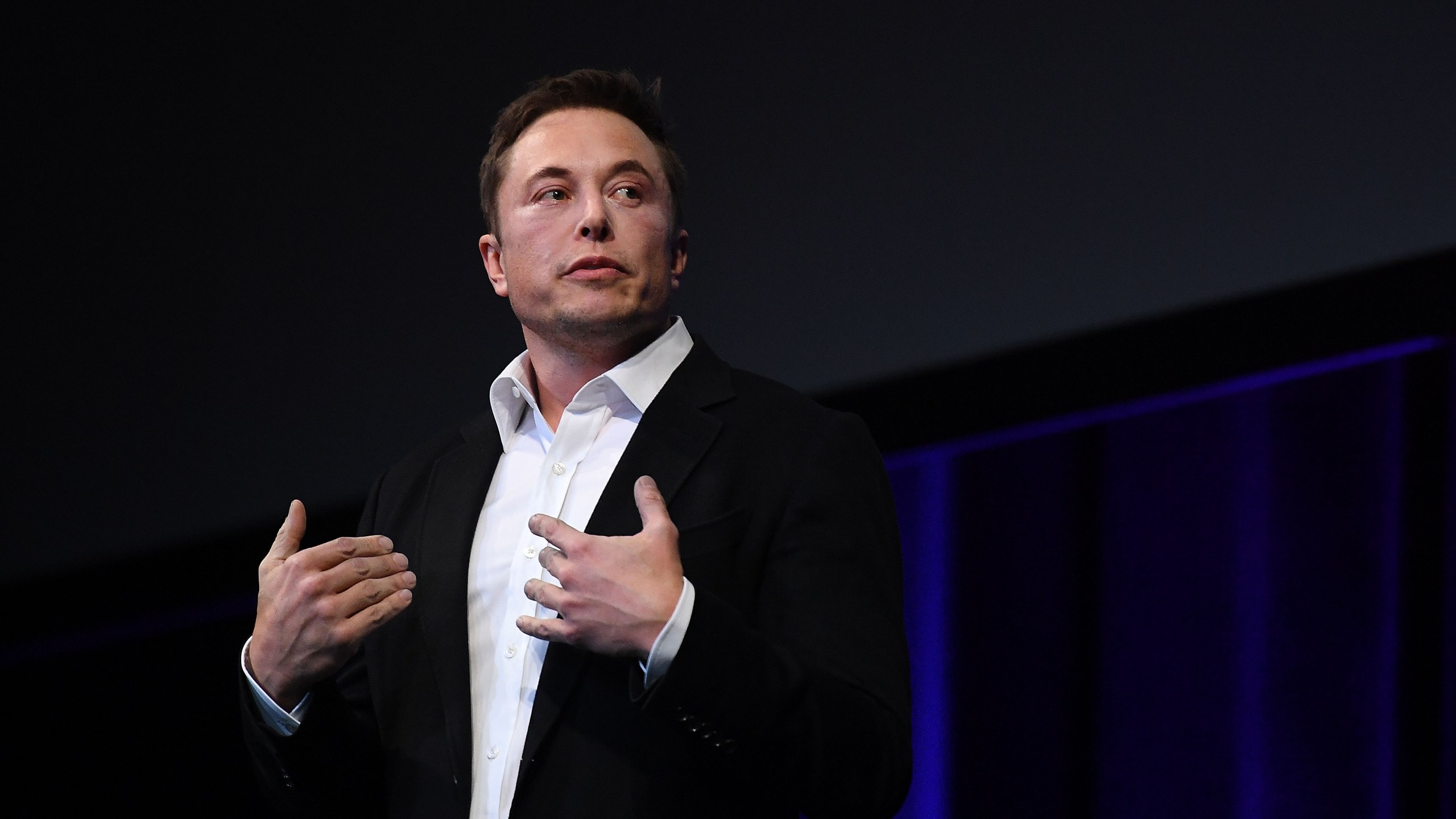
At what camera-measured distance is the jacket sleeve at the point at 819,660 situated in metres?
1.07

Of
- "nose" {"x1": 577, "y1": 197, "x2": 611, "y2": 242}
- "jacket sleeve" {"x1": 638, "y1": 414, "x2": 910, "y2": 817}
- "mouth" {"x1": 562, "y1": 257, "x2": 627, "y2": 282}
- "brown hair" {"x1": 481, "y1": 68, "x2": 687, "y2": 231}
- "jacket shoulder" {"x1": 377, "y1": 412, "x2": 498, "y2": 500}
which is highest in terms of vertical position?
"brown hair" {"x1": 481, "y1": 68, "x2": 687, "y2": 231}

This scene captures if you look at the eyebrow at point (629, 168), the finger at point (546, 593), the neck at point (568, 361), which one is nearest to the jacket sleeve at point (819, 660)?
the finger at point (546, 593)

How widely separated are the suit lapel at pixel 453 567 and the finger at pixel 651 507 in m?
0.27

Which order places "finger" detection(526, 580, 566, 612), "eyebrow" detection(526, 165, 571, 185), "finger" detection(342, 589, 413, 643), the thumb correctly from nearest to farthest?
"finger" detection(526, 580, 566, 612), "finger" detection(342, 589, 413, 643), the thumb, "eyebrow" detection(526, 165, 571, 185)

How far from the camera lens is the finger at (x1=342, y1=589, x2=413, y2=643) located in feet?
3.90

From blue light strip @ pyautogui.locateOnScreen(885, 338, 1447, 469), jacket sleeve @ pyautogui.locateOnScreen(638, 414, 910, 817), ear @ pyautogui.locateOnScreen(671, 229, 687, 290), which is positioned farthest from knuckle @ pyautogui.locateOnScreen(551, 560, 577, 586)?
blue light strip @ pyautogui.locateOnScreen(885, 338, 1447, 469)

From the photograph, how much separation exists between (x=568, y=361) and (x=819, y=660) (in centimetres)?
45

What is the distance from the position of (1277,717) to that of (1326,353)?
59 cm

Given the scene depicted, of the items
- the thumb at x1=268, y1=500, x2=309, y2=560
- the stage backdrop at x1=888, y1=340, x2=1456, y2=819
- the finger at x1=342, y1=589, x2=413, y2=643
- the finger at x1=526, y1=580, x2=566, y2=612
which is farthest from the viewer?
the stage backdrop at x1=888, y1=340, x2=1456, y2=819

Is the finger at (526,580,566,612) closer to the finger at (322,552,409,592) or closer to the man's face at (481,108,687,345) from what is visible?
the finger at (322,552,409,592)

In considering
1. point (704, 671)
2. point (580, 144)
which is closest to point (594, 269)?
point (580, 144)

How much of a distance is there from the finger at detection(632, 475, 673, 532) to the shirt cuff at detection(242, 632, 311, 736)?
0.41 m

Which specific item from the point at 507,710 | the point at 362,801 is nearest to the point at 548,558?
the point at 507,710

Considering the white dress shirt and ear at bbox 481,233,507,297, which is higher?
ear at bbox 481,233,507,297
